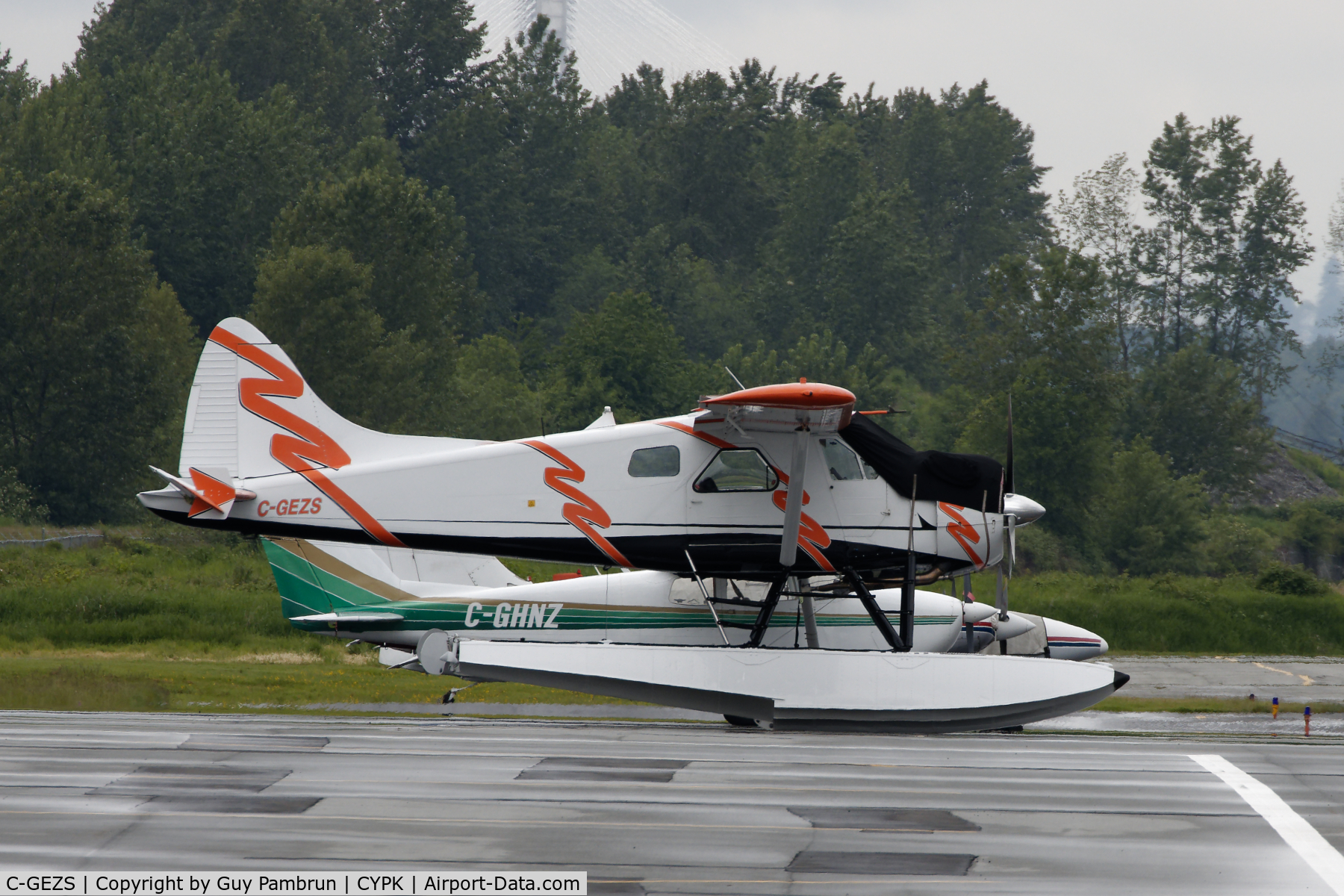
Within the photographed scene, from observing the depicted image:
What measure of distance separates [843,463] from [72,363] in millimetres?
38404

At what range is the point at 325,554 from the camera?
20.0 meters

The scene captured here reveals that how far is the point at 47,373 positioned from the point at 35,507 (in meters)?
4.95

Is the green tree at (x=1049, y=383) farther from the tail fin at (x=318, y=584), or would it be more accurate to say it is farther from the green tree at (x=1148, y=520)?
the tail fin at (x=318, y=584)

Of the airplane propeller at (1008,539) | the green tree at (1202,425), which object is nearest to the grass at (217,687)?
the airplane propeller at (1008,539)

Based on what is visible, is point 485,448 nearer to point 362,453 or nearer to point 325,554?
point 362,453

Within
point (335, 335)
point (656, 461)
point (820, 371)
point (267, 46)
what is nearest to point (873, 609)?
point (656, 461)

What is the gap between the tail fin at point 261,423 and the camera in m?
16.7

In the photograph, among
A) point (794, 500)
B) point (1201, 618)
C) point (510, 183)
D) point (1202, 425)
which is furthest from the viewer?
point (510, 183)

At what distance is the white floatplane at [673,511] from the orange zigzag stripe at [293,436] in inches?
1.0

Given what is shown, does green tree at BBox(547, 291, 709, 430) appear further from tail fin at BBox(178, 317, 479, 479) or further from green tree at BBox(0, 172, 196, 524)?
tail fin at BBox(178, 317, 479, 479)

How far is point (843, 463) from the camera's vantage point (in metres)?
16.9

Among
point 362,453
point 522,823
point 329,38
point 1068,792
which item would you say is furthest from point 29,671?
point 329,38

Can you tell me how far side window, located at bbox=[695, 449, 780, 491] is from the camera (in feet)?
54.7

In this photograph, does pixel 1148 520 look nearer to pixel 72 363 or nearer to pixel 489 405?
pixel 489 405
